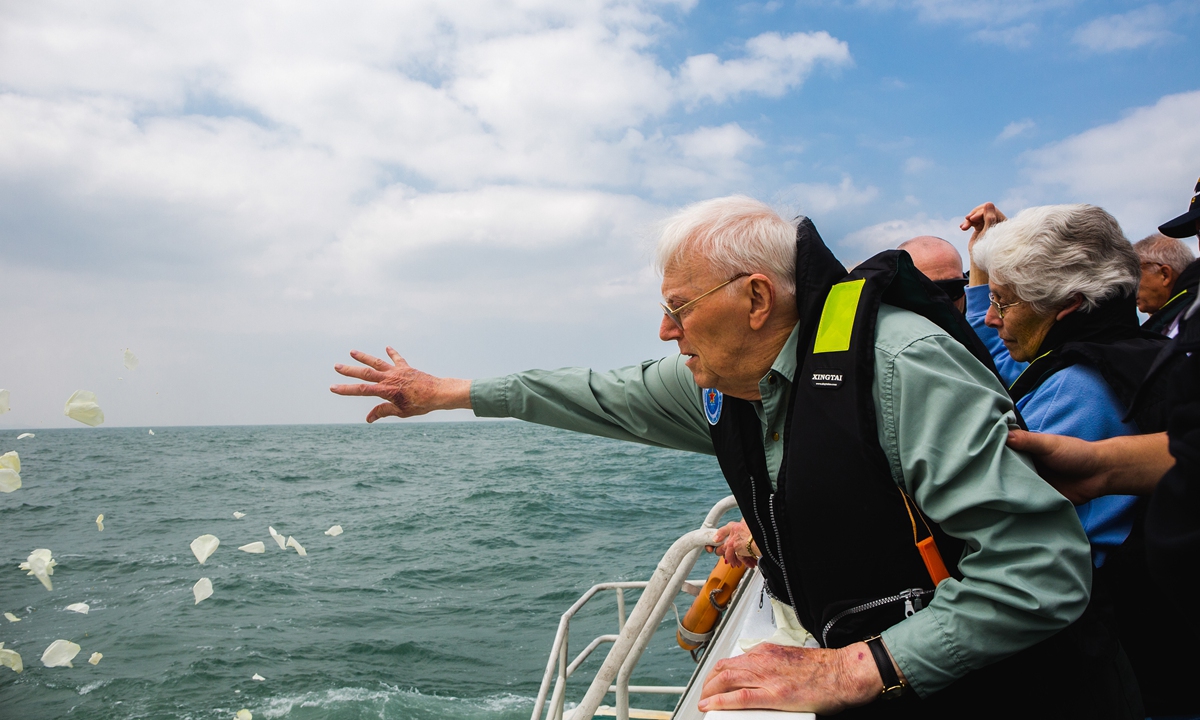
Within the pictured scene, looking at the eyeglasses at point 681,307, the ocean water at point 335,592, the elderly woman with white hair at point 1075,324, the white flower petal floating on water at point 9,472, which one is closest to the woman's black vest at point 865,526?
the eyeglasses at point 681,307

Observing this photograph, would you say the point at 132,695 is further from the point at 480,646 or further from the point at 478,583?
the point at 478,583

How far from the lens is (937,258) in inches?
129

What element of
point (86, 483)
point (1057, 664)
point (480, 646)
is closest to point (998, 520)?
point (1057, 664)

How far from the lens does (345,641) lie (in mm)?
10242

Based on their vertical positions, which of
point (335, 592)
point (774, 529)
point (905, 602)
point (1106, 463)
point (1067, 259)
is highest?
point (1067, 259)

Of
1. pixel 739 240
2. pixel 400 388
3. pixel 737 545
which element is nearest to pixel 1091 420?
pixel 739 240

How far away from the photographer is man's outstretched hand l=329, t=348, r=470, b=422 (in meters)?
→ 2.05

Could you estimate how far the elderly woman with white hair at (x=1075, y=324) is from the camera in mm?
1513

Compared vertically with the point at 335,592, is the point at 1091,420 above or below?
above

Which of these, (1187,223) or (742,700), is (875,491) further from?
(1187,223)

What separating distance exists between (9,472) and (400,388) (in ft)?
8.75

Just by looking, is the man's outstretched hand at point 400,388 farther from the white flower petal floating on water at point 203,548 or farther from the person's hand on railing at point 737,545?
the white flower petal floating on water at point 203,548

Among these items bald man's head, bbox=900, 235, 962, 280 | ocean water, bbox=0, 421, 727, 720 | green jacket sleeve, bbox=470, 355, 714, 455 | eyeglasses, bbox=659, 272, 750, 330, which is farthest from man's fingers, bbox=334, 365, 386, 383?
ocean water, bbox=0, 421, 727, 720

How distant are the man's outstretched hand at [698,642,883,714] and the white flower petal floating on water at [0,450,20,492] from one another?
3.50 m
